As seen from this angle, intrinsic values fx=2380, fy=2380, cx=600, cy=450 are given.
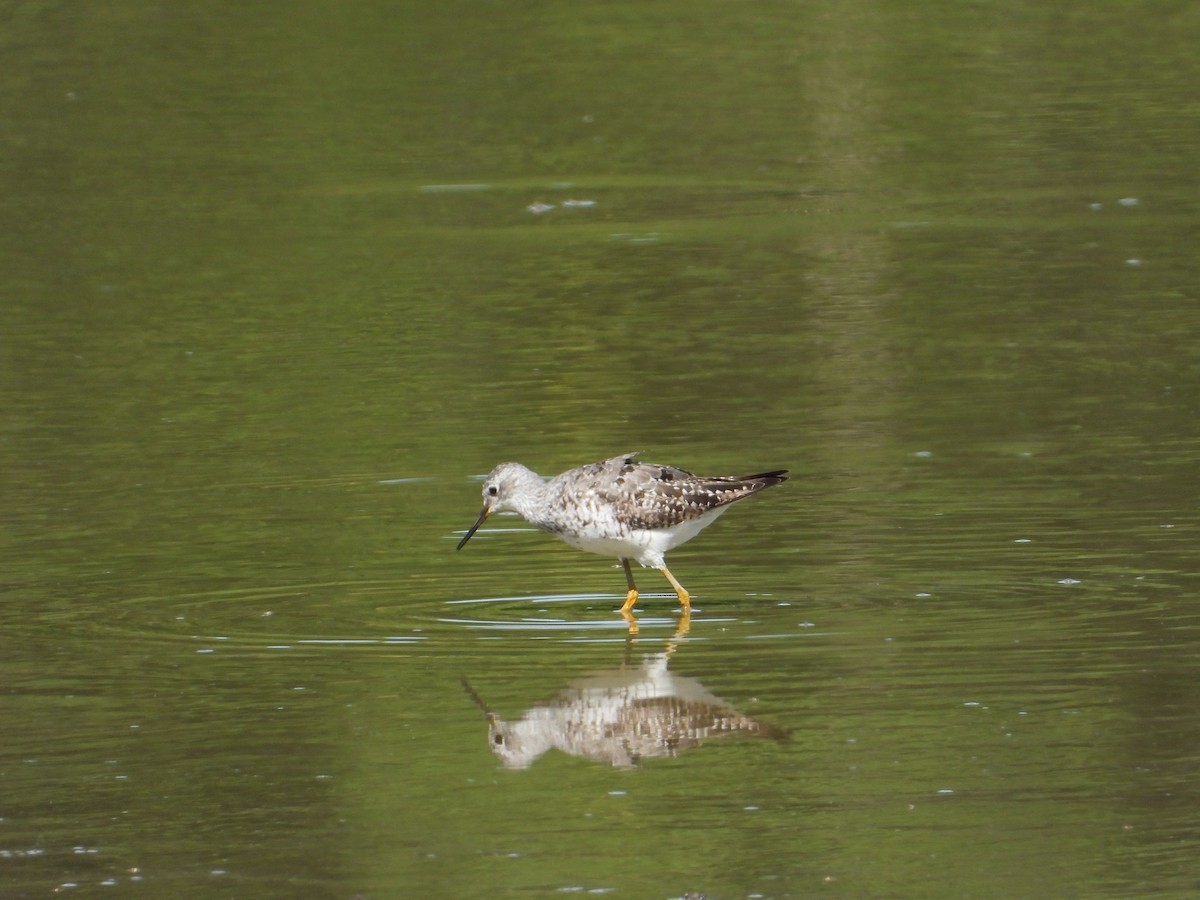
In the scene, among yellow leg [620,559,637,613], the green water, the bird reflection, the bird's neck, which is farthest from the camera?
the bird's neck

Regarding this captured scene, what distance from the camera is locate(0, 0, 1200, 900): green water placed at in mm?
7766

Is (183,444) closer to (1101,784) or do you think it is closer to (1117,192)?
(1101,784)

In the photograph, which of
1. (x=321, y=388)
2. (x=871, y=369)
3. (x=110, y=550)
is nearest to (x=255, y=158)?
(x=321, y=388)

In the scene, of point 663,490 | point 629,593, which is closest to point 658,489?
point 663,490

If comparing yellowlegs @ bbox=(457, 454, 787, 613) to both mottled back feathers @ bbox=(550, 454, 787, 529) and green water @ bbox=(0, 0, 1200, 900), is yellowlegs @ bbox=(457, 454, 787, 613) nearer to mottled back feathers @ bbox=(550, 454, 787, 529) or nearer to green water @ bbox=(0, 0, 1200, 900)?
mottled back feathers @ bbox=(550, 454, 787, 529)

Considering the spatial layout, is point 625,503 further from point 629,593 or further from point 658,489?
point 629,593

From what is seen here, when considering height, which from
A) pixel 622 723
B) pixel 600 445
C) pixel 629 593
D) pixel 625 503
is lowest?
pixel 600 445

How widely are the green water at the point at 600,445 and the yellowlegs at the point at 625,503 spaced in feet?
0.99

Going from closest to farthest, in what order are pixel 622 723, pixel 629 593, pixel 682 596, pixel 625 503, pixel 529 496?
pixel 622 723
pixel 682 596
pixel 625 503
pixel 629 593
pixel 529 496

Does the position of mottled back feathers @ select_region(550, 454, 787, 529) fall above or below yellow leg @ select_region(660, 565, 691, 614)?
above

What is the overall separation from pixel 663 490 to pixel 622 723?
2160 millimetres

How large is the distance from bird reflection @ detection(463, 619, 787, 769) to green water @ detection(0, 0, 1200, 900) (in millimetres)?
29

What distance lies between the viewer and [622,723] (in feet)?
28.9

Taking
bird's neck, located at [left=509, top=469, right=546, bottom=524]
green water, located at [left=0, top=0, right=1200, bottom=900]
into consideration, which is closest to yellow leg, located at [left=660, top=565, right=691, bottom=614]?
green water, located at [left=0, top=0, right=1200, bottom=900]
